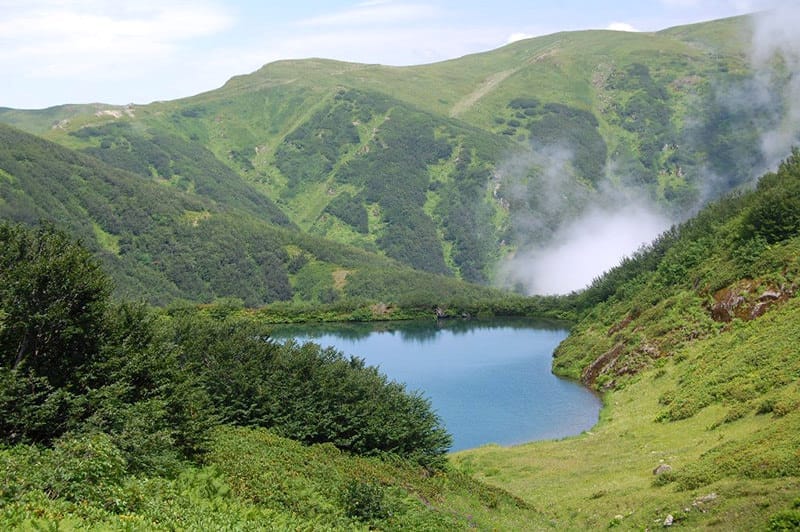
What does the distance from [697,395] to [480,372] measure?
2296 inches

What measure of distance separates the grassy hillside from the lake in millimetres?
5125

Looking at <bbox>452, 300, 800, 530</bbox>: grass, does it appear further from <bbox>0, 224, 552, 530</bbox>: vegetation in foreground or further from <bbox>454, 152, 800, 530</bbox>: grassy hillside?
<bbox>0, 224, 552, 530</bbox>: vegetation in foreground

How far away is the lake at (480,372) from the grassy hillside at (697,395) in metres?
5.12

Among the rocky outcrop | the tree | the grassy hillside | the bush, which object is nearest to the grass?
the grassy hillside

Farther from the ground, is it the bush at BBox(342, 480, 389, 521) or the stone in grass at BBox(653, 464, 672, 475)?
the stone in grass at BBox(653, 464, 672, 475)

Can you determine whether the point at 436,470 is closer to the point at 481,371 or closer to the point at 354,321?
the point at 481,371

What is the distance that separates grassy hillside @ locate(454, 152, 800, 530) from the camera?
30.5 metres

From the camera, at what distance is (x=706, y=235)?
92562 millimetres

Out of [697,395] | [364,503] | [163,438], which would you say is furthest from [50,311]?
[697,395]

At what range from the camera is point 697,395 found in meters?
52.2

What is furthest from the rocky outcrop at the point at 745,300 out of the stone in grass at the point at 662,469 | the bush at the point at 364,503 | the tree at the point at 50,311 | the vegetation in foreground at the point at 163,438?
the tree at the point at 50,311

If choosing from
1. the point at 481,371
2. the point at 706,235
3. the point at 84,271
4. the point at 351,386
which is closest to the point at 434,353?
the point at 481,371

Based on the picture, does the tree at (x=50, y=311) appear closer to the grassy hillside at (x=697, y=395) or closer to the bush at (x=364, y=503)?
the bush at (x=364, y=503)

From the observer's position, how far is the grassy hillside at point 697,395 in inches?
1201
